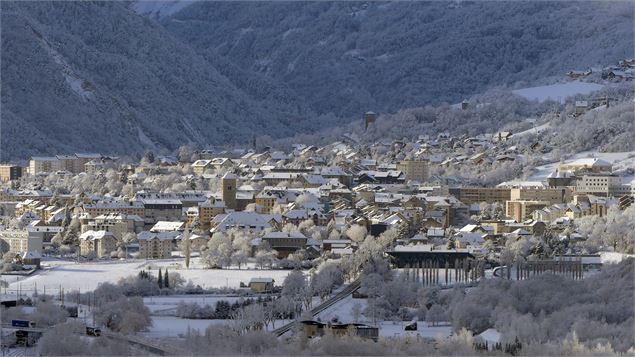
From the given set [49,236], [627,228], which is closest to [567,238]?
[627,228]

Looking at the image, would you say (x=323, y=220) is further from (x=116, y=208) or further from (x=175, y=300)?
(x=175, y=300)

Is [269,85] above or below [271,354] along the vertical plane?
above

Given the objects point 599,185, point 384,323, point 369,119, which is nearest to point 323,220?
point 599,185

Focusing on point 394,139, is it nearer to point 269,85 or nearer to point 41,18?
point 41,18

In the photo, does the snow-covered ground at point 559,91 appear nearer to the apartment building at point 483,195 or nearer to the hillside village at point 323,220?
the hillside village at point 323,220

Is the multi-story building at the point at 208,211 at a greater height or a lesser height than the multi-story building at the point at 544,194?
lesser

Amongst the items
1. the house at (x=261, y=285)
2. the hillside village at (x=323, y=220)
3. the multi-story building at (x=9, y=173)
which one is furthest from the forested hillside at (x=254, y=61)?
the house at (x=261, y=285)
